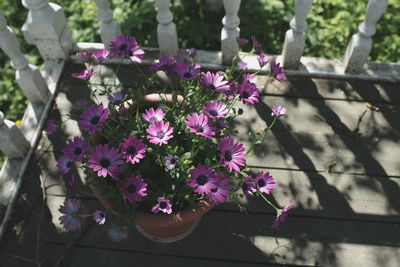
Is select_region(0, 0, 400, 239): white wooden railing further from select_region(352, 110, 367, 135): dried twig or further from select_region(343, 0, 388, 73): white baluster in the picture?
select_region(352, 110, 367, 135): dried twig

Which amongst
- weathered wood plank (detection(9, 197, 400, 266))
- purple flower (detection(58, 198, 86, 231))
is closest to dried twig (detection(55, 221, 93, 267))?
weathered wood plank (detection(9, 197, 400, 266))

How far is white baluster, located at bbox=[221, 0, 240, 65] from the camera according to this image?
238 cm

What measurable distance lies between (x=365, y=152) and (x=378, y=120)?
0.27 metres

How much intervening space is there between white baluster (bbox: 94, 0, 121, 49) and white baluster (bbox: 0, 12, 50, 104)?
50 cm

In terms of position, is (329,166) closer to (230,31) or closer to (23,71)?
(230,31)

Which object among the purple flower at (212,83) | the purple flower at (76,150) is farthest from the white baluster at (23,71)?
the purple flower at (212,83)

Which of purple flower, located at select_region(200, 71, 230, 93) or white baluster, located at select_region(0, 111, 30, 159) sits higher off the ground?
purple flower, located at select_region(200, 71, 230, 93)

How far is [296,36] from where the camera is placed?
2.54 m

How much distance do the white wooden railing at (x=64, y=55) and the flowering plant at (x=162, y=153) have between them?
752 mm

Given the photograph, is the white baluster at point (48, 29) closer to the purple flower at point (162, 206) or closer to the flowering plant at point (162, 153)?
the flowering plant at point (162, 153)

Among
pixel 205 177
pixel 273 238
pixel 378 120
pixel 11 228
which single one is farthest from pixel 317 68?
pixel 11 228

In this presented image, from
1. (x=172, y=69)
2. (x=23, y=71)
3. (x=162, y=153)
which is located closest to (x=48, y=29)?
(x=23, y=71)

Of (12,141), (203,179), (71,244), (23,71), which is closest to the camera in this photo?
(203,179)

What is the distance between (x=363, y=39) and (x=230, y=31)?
84cm
